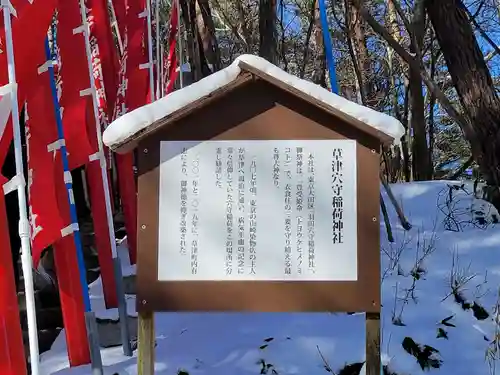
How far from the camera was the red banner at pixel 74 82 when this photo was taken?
12.2 feet

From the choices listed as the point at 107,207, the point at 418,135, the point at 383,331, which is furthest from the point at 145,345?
the point at 418,135

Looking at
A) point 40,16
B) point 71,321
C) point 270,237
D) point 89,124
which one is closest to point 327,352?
point 270,237

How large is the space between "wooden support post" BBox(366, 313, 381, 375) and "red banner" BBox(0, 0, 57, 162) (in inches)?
77.9

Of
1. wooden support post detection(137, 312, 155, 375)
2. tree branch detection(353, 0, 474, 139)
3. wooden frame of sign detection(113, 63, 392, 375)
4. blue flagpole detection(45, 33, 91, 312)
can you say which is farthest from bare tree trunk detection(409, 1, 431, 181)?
wooden support post detection(137, 312, 155, 375)

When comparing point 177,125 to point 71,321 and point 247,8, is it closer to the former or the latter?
point 71,321

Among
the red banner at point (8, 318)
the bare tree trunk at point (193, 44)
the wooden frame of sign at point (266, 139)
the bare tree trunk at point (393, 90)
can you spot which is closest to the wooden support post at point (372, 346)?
the wooden frame of sign at point (266, 139)

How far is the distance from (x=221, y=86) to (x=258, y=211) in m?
0.57

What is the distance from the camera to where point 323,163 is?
8.14ft

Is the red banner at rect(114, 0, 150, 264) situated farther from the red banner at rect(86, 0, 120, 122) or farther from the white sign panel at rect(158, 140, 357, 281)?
the white sign panel at rect(158, 140, 357, 281)

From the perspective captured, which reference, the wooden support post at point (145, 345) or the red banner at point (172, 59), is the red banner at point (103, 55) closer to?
the red banner at point (172, 59)

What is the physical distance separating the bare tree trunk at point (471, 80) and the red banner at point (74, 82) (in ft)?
11.0

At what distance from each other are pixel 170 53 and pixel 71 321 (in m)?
4.78

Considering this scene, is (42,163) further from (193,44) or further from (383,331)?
(193,44)

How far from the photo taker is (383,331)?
3.62 metres
